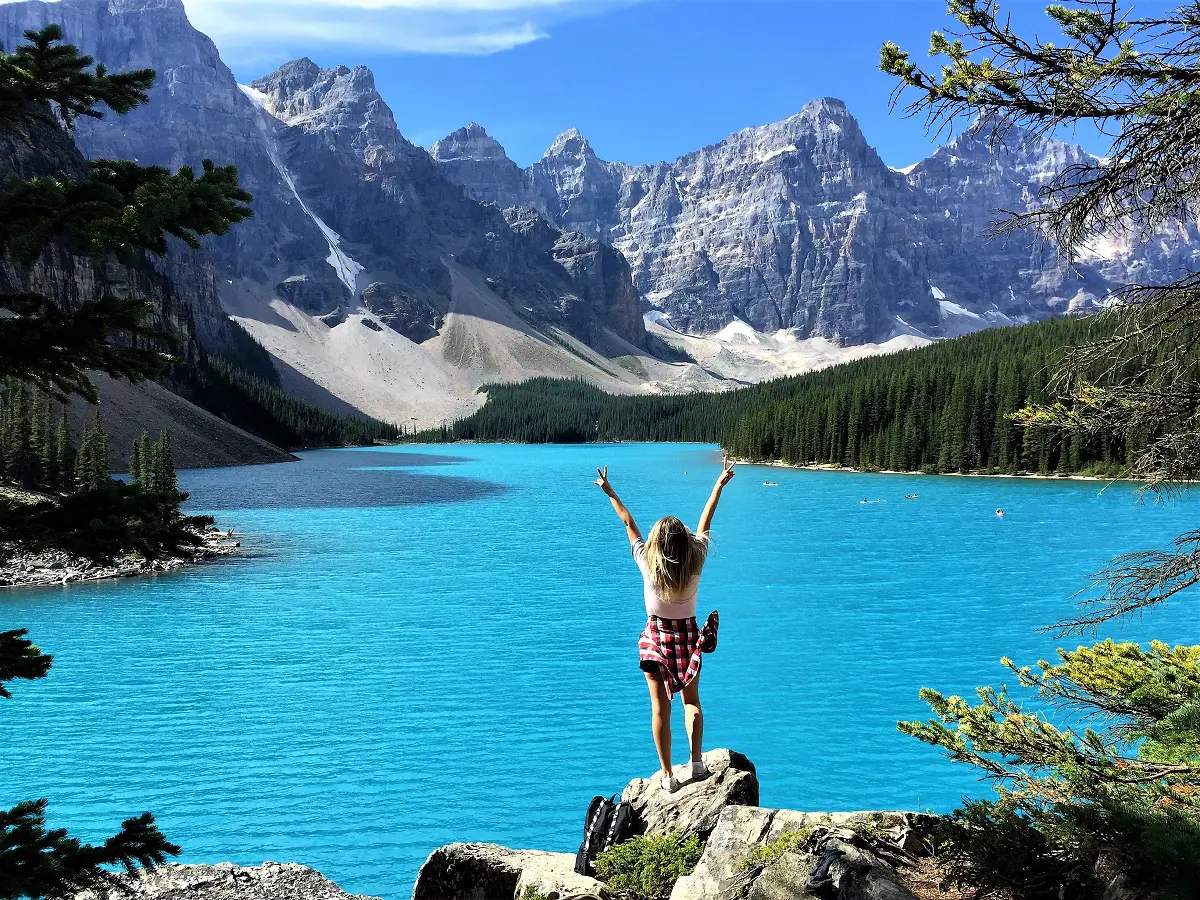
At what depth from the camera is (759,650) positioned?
2750 centimetres

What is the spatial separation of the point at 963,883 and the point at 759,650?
2189 centimetres

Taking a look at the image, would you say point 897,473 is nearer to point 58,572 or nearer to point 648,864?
point 58,572

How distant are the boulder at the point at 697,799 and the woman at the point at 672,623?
13 centimetres

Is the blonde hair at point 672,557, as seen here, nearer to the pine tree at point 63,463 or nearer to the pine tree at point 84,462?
the pine tree at point 84,462

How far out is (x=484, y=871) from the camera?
9.05 m

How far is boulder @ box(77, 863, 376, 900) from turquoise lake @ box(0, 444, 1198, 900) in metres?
1.66

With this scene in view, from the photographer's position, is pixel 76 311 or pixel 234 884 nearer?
pixel 76 311

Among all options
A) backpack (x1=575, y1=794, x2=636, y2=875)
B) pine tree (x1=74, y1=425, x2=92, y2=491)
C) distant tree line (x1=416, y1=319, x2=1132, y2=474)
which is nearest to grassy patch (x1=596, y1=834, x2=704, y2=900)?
backpack (x1=575, y1=794, x2=636, y2=875)

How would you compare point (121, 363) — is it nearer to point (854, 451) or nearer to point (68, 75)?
point (68, 75)

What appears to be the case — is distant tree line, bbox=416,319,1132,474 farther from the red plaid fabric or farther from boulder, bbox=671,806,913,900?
boulder, bbox=671,806,913,900

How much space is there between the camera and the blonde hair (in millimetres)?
7695

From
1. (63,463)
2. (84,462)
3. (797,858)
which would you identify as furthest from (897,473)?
(797,858)

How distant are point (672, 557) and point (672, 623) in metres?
0.74

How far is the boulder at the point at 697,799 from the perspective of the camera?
820 cm
